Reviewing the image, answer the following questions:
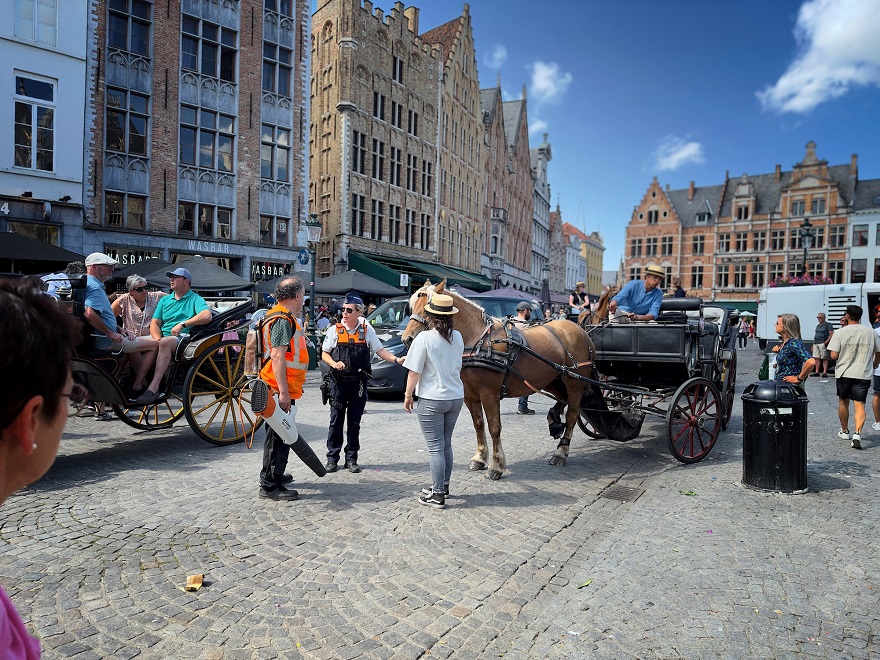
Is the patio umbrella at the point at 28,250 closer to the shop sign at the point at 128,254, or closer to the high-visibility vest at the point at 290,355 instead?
the shop sign at the point at 128,254

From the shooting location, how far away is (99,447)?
638cm

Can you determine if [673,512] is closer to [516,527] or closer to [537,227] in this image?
[516,527]

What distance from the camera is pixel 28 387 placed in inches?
36.7

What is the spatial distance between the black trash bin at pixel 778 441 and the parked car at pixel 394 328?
4.79 meters

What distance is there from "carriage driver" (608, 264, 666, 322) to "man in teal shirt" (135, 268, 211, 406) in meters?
4.87

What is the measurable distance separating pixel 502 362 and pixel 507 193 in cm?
4498

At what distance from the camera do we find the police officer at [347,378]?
581 centimetres

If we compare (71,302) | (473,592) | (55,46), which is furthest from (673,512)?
(55,46)

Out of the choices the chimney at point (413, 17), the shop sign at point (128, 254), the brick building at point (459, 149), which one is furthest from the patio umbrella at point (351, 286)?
the chimney at point (413, 17)

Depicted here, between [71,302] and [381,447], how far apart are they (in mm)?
3456

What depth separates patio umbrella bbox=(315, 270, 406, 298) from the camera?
16844 millimetres

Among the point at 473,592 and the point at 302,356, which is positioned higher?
the point at 302,356

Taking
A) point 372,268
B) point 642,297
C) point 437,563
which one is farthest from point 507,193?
point 437,563

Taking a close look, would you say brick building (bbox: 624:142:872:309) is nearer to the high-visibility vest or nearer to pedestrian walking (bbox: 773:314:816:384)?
pedestrian walking (bbox: 773:314:816:384)
